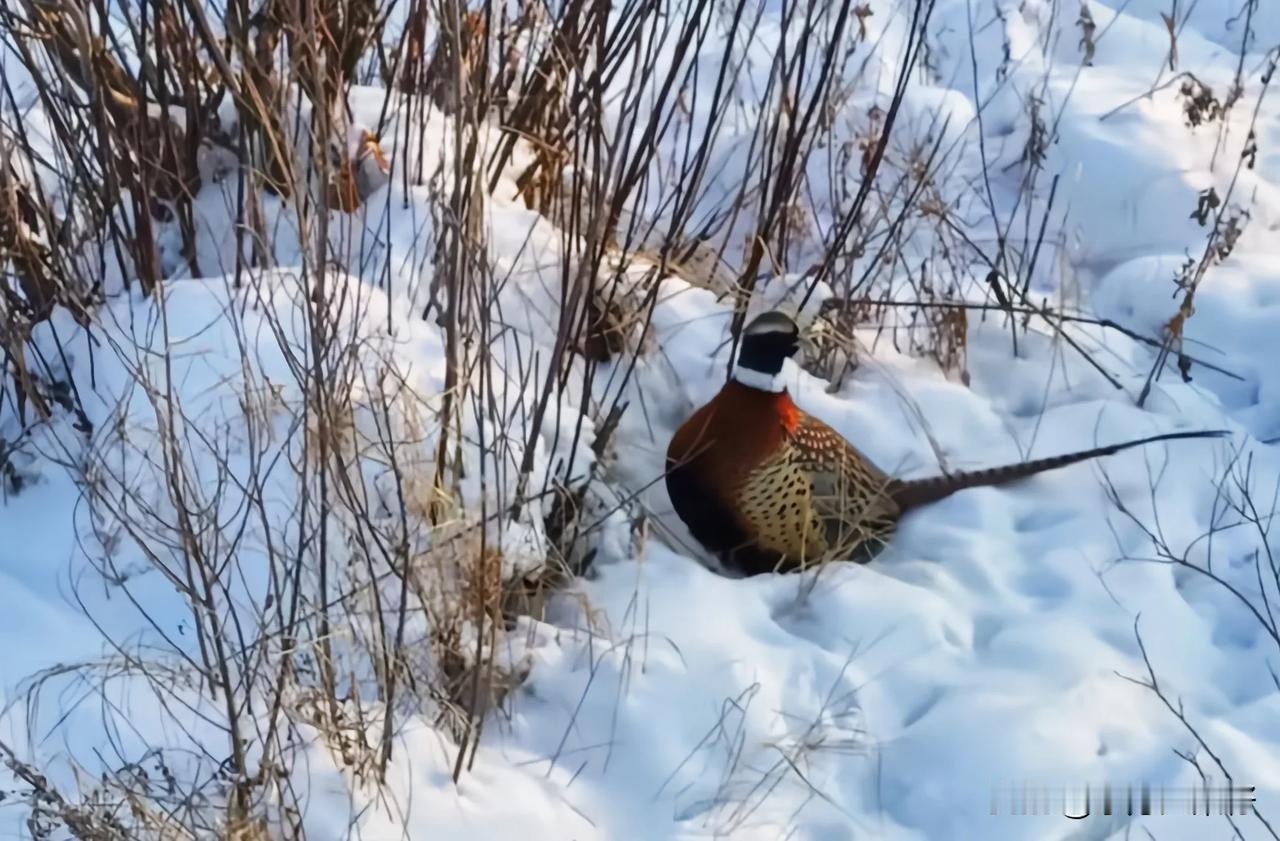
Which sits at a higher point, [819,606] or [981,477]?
[981,477]

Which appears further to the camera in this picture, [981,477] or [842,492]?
[981,477]

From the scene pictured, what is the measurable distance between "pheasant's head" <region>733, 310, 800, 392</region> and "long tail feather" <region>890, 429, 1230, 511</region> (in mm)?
400

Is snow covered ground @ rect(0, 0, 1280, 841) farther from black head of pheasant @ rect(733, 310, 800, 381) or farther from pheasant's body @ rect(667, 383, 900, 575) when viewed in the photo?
black head of pheasant @ rect(733, 310, 800, 381)

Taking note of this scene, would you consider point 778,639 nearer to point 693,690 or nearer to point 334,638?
point 693,690

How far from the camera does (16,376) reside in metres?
2.36

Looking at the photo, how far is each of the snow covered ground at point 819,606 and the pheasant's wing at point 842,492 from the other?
0.07 m

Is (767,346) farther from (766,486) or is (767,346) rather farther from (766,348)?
(766,486)

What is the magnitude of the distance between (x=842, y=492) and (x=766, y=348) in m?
0.33

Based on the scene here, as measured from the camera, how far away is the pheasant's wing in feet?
7.98

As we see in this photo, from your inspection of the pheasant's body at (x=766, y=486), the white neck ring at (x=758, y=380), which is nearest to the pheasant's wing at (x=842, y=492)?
the pheasant's body at (x=766, y=486)

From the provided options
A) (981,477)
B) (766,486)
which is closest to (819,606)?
(766,486)

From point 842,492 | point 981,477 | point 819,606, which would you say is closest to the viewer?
point 819,606

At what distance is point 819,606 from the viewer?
229cm

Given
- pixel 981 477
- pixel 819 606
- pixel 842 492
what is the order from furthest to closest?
pixel 981 477 → pixel 842 492 → pixel 819 606
